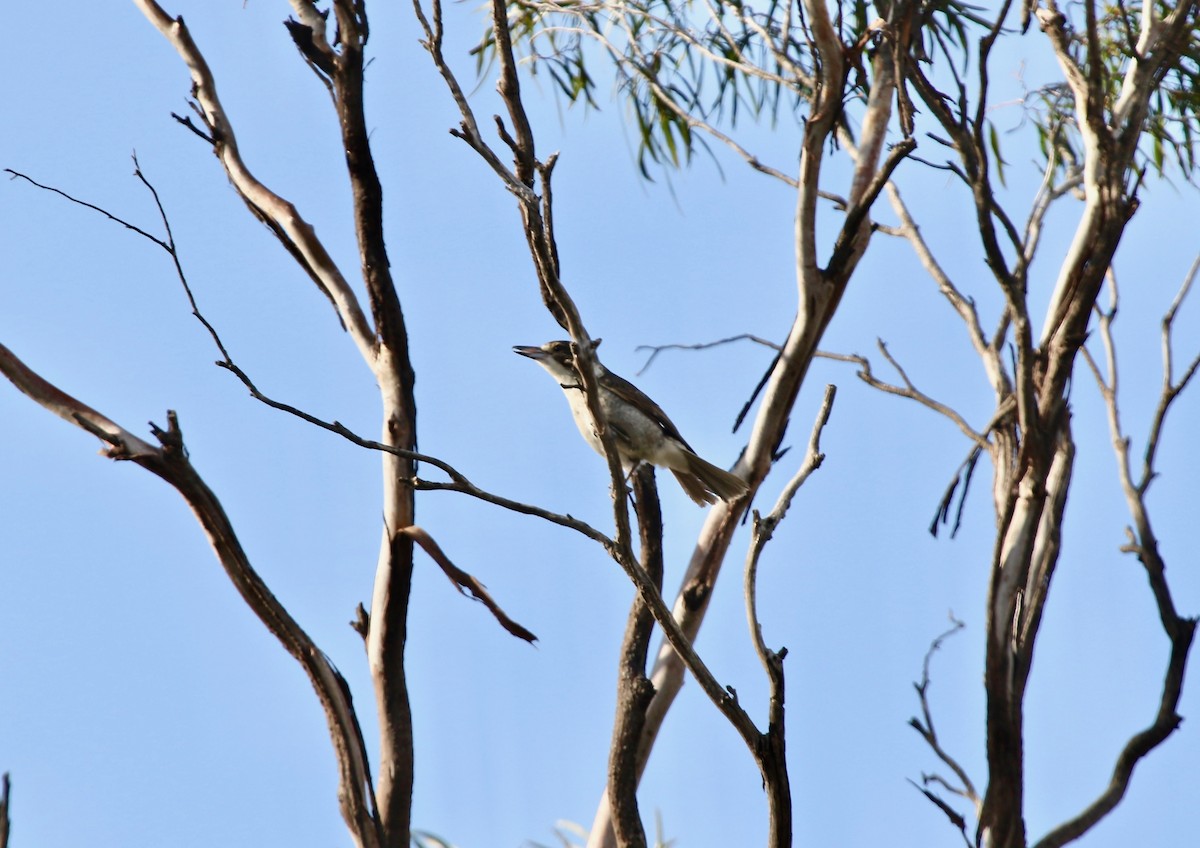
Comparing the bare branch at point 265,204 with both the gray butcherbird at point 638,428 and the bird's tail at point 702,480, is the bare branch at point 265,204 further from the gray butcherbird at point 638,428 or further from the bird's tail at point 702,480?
the bird's tail at point 702,480

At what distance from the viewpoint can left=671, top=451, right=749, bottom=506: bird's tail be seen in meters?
4.55

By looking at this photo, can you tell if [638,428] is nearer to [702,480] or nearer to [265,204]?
[702,480]

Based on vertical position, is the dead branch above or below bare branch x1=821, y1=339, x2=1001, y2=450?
below

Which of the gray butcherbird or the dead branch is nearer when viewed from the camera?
the dead branch

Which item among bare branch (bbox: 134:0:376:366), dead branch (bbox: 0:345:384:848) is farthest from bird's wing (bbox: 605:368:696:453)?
dead branch (bbox: 0:345:384:848)

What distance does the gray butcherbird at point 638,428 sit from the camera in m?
4.85

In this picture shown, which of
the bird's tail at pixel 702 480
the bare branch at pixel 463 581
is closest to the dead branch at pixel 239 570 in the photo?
the bare branch at pixel 463 581

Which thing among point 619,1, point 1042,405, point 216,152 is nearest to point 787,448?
point 1042,405

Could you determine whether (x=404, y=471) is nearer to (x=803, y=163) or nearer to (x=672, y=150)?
(x=803, y=163)

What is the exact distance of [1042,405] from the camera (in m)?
2.46

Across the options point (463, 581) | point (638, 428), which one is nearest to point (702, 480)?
point (638, 428)

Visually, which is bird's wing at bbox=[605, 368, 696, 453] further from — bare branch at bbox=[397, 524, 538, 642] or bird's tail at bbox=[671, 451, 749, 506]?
bare branch at bbox=[397, 524, 538, 642]

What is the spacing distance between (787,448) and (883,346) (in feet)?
2.17

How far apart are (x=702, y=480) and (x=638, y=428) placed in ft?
1.05
